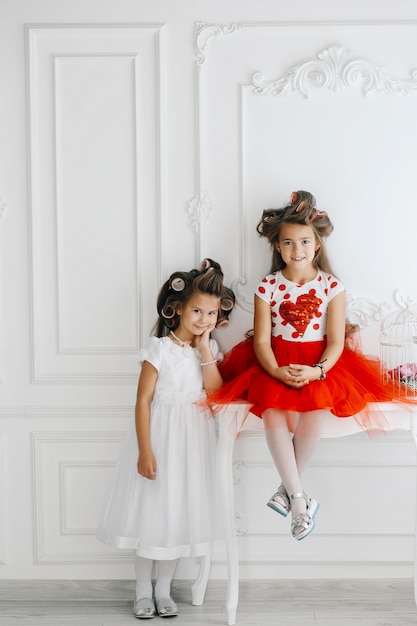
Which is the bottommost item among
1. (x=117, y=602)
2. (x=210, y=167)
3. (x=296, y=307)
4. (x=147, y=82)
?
(x=117, y=602)

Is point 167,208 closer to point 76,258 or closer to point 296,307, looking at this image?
point 76,258

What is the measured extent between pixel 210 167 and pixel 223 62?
0.45 metres

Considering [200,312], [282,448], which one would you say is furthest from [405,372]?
[200,312]

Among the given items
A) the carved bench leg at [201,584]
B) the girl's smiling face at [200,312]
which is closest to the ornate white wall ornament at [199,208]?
the girl's smiling face at [200,312]

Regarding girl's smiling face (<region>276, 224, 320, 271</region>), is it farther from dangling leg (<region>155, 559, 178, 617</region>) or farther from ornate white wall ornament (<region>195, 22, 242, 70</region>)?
dangling leg (<region>155, 559, 178, 617</region>)

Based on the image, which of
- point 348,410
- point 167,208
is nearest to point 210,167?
point 167,208

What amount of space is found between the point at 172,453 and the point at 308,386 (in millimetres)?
606

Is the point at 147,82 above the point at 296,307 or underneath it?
above

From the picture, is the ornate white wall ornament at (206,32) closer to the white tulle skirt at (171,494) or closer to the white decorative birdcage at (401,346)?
the white decorative birdcage at (401,346)

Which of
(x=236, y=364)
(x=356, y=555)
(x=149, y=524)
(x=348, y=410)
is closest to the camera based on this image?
(x=348, y=410)

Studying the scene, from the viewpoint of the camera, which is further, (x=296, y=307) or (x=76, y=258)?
(x=76, y=258)

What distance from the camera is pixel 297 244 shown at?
2684 mm

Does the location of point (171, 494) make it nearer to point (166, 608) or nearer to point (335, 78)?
point (166, 608)

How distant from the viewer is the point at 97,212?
2.93 meters
